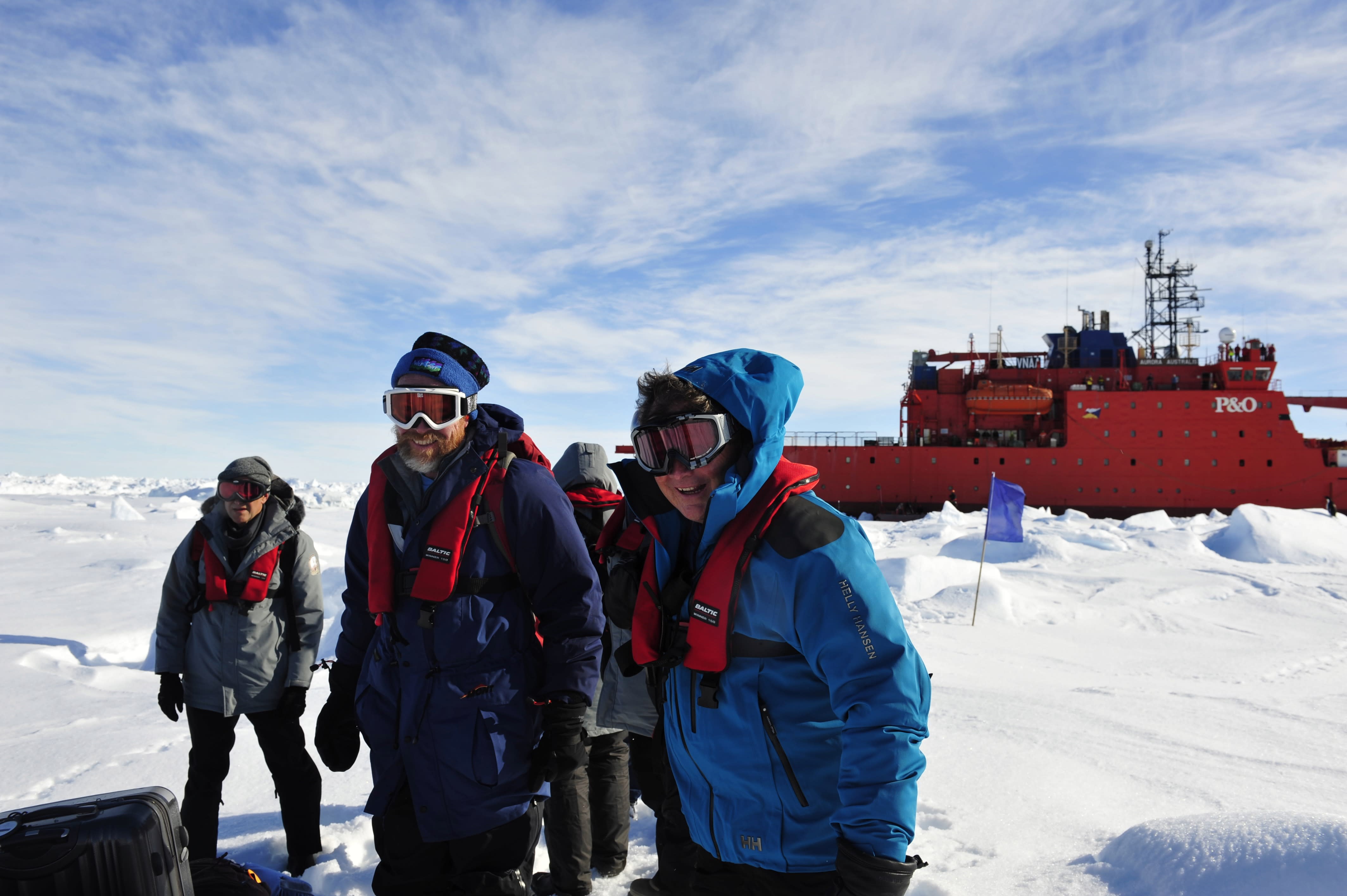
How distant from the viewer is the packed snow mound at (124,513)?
64.0ft

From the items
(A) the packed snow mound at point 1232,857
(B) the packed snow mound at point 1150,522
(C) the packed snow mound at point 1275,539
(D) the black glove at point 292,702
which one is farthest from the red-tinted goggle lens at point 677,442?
(B) the packed snow mound at point 1150,522

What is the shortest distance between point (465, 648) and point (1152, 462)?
85.4 feet

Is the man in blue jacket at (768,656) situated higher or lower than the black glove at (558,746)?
higher

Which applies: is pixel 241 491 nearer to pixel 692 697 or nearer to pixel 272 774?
pixel 272 774

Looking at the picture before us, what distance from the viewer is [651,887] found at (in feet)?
6.32

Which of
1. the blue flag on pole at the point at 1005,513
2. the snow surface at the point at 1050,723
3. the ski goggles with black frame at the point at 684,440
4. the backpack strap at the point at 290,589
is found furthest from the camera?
the blue flag on pole at the point at 1005,513

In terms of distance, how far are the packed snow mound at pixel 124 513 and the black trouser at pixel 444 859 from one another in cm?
2140

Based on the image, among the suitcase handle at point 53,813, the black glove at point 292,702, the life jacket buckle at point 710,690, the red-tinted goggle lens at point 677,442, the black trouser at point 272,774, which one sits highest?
the red-tinted goggle lens at point 677,442

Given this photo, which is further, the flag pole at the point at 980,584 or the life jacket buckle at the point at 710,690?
the flag pole at the point at 980,584

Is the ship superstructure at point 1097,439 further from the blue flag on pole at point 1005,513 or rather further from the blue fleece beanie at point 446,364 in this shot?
the blue fleece beanie at point 446,364

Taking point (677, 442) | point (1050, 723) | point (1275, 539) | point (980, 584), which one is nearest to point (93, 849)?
point (677, 442)

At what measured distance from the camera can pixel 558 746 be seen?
6.77 ft

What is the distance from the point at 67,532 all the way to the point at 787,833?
19.1 metres

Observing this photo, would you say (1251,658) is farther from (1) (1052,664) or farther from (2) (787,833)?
(2) (787,833)
